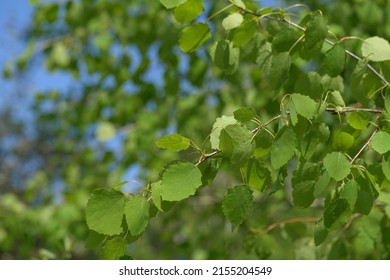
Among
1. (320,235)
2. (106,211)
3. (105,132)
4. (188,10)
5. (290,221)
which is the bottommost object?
(105,132)

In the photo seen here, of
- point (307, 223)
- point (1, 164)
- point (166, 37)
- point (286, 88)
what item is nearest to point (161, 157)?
point (166, 37)

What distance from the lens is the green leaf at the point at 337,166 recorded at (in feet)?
2.75

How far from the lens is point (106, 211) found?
834 millimetres

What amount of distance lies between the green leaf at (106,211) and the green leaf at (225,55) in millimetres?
332

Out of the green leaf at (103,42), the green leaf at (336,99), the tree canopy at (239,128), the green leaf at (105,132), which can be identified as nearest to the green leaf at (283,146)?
the tree canopy at (239,128)

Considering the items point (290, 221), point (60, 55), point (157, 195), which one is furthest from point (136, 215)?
point (60, 55)

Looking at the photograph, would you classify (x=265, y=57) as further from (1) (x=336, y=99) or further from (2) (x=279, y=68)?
(1) (x=336, y=99)

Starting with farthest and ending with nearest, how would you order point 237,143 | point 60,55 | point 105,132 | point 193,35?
1. point 60,55
2. point 105,132
3. point 193,35
4. point 237,143

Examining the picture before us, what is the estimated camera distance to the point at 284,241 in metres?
1.55

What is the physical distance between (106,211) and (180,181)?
0.11 metres

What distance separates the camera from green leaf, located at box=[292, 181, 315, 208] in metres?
0.89

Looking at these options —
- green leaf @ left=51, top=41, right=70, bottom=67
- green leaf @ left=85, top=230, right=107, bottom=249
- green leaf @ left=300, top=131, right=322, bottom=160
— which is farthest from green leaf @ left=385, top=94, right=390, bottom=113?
green leaf @ left=51, top=41, right=70, bottom=67

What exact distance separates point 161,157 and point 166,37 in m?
0.96
